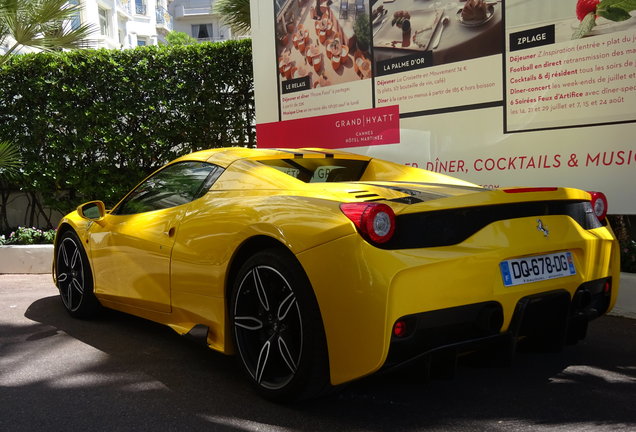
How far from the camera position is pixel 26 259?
7730mm

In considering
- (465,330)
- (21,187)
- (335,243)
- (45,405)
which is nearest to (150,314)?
(45,405)

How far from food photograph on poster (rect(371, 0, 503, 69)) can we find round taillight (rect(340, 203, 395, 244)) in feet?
11.9

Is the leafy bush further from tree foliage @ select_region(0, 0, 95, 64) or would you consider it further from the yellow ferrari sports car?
the yellow ferrari sports car

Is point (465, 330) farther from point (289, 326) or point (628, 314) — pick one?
point (628, 314)

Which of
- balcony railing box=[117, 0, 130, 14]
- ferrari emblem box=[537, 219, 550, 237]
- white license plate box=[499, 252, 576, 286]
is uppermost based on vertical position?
balcony railing box=[117, 0, 130, 14]

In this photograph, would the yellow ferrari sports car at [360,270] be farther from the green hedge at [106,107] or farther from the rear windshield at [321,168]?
the green hedge at [106,107]

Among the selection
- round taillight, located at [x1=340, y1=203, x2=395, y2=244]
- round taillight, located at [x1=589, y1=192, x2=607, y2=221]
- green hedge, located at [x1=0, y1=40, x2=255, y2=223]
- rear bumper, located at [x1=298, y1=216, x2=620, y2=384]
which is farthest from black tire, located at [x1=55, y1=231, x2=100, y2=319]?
green hedge, located at [x1=0, y1=40, x2=255, y2=223]

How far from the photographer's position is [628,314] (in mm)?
4652

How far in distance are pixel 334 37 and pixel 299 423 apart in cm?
530

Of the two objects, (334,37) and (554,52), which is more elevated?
(334,37)

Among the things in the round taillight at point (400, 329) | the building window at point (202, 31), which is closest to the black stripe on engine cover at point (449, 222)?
the round taillight at point (400, 329)

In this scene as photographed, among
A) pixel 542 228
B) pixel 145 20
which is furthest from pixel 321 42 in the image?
pixel 145 20

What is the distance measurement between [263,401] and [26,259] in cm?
598

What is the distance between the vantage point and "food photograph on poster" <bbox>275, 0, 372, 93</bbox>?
670cm
